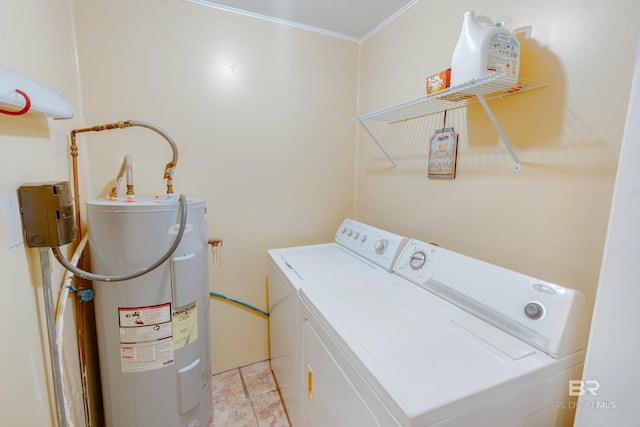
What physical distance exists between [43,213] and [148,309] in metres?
0.56

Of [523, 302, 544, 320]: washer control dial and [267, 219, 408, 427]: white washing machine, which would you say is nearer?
[523, 302, 544, 320]: washer control dial

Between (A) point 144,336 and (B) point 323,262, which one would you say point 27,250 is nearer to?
(A) point 144,336

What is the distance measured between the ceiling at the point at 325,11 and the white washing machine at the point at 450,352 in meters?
1.55

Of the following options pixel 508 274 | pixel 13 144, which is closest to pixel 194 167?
pixel 13 144

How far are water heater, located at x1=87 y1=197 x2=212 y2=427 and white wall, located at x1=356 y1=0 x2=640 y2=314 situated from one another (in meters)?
1.31

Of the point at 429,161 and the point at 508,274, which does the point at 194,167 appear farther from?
the point at 508,274

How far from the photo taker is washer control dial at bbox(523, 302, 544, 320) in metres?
0.85

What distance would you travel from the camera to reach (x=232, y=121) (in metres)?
1.78

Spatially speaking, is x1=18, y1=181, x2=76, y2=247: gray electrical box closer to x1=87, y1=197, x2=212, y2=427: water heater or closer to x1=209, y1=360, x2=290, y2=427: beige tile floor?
x1=87, y1=197, x2=212, y2=427: water heater

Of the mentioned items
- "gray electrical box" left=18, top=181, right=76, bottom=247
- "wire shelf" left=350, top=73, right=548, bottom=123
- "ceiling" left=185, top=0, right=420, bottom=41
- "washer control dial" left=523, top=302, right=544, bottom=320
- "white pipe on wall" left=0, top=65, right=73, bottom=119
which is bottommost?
"washer control dial" left=523, top=302, right=544, bottom=320

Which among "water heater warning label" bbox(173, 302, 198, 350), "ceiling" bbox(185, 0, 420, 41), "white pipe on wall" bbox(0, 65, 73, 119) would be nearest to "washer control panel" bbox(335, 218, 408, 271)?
"water heater warning label" bbox(173, 302, 198, 350)

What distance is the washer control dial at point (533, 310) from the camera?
0.85 metres

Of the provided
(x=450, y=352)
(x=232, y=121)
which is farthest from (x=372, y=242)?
(x=232, y=121)

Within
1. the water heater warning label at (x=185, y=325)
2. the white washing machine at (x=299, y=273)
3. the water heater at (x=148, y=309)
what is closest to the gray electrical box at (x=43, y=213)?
the water heater at (x=148, y=309)
